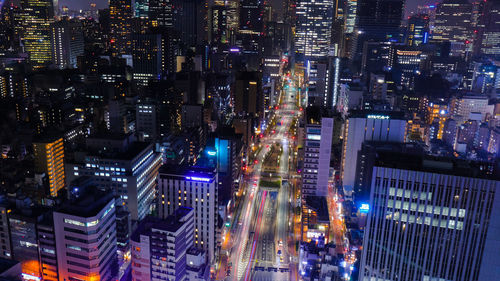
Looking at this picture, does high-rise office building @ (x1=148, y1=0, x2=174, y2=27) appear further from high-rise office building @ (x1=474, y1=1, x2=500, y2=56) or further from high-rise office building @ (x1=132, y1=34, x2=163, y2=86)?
high-rise office building @ (x1=474, y1=1, x2=500, y2=56)

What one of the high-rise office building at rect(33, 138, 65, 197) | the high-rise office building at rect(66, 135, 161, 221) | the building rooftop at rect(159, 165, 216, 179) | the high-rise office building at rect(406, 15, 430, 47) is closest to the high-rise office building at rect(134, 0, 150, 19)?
the high-rise office building at rect(406, 15, 430, 47)

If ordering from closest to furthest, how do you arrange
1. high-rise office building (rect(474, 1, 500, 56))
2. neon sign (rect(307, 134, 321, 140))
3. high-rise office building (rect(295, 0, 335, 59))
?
neon sign (rect(307, 134, 321, 140)) < high-rise office building (rect(474, 1, 500, 56)) < high-rise office building (rect(295, 0, 335, 59))

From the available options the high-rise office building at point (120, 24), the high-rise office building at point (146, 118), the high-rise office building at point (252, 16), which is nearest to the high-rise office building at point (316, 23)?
the high-rise office building at point (252, 16)

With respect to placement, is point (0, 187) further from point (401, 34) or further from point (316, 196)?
point (401, 34)

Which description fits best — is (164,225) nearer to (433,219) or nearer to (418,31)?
(433,219)

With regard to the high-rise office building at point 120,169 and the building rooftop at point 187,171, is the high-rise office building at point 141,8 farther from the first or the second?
the building rooftop at point 187,171

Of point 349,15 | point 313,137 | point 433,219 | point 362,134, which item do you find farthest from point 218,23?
point 433,219

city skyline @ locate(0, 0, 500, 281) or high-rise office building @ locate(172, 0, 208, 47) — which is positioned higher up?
high-rise office building @ locate(172, 0, 208, 47)
